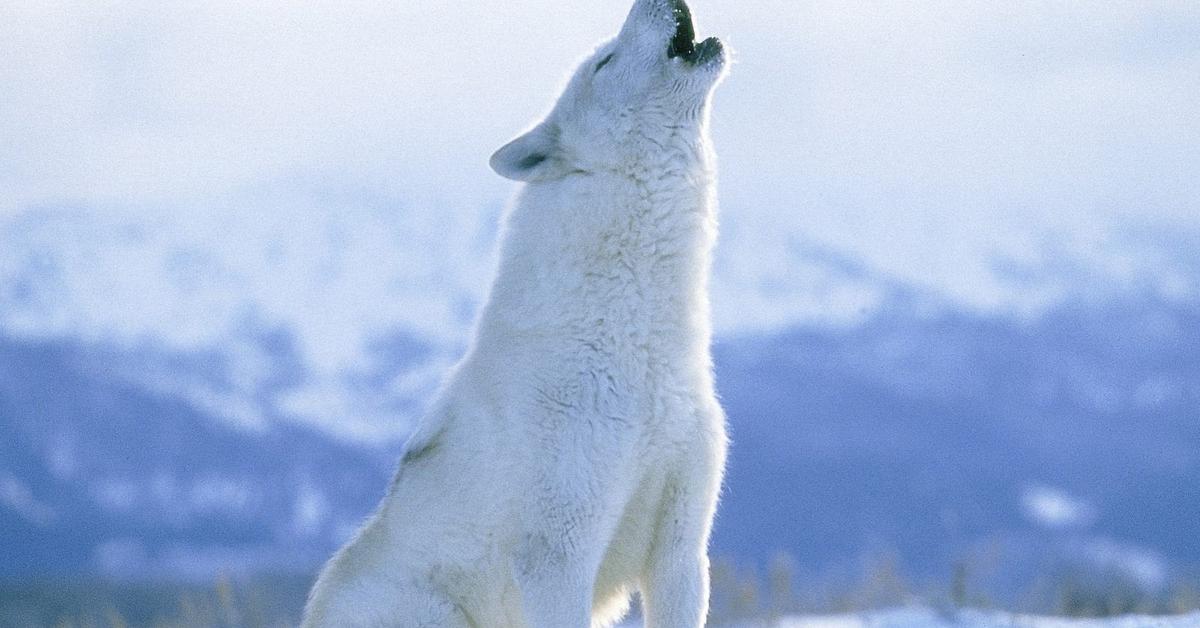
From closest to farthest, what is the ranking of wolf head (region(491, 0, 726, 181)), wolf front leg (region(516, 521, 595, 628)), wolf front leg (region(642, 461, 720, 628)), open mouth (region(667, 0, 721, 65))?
wolf front leg (region(516, 521, 595, 628)), wolf front leg (region(642, 461, 720, 628)), wolf head (region(491, 0, 726, 181)), open mouth (region(667, 0, 721, 65))

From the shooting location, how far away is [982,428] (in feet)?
353

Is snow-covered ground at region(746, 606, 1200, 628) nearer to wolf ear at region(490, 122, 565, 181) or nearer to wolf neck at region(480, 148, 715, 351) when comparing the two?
wolf neck at region(480, 148, 715, 351)

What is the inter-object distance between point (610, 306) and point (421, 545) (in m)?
1.10

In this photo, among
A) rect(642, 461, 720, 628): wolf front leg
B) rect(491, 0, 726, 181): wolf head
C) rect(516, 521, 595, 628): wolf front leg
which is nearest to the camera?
rect(516, 521, 595, 628): wolf front leg

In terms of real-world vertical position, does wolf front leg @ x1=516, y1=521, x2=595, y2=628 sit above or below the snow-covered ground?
below

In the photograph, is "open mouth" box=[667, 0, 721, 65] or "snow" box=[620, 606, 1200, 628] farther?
"snow" box=[620, 606, 1200, 628]

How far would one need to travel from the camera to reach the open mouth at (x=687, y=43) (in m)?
5.36

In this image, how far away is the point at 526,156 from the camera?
5320 millimetres

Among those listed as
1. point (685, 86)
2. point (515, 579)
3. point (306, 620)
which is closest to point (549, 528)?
point (515, 579)

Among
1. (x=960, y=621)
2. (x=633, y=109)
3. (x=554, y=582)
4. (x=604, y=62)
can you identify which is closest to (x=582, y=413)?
(x=554, y=582)

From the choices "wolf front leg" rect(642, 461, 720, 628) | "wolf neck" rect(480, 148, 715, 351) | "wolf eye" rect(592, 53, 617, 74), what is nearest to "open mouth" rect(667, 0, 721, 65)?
"wolf eye" rect(592, 53, 617, 74)

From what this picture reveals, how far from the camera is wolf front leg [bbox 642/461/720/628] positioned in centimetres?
494

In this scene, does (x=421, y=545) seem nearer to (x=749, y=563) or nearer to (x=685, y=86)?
(x=685, y=86)

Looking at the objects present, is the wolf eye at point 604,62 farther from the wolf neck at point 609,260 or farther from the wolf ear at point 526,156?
the wolf neck at point 609,260
